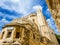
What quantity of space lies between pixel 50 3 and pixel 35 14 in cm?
3868

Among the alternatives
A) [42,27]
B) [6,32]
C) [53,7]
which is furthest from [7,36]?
[53,7]

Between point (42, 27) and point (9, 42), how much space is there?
1617 cm

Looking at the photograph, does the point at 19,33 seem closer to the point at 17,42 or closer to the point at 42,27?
the point at 17,42

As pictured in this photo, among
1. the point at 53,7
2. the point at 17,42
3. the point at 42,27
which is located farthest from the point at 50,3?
the point at 42,27

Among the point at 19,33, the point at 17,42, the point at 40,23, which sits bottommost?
the point at 17,42

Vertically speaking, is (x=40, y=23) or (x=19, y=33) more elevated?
(x=40, y=23)

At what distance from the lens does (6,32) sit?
88.0 ft

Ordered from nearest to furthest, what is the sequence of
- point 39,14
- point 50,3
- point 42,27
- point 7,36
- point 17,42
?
point 50,3 < point 17,42 < point 7,36 < point 42,27 < point 39,14

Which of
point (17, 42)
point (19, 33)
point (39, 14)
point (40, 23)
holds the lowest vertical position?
point (17, 42)

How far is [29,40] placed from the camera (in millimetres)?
26438

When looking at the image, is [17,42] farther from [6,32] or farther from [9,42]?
[6,32]

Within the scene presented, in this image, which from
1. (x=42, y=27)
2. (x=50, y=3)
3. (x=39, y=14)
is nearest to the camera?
(x=50, y=3)

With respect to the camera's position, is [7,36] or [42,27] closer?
[7,36]

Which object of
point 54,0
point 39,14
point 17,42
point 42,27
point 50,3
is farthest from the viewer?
point 39,14
